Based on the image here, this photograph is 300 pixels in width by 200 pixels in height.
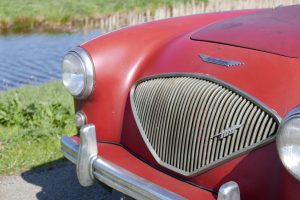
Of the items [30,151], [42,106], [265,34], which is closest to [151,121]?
[265,34]

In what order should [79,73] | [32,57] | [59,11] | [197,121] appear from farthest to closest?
[59,11] → [32,57] → [79,73] → [197,121]

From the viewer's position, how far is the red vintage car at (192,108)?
1.96 meters

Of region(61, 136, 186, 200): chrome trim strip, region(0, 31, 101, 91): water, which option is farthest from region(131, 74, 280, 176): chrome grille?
region(0, 31, 101, 91): water

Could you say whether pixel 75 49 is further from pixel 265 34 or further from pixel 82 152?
pixel 265 34

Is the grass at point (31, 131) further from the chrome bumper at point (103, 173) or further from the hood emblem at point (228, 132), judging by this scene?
the hood emblem at point (228, 132)

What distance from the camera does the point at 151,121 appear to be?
2.45 meters

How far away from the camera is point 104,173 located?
2445 mm

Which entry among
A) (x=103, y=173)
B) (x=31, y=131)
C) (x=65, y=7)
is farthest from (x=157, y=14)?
(x=103, y=173)

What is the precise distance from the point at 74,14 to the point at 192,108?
51.2 feet

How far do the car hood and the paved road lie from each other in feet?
4.89

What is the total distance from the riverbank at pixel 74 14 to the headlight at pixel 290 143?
42.3ft

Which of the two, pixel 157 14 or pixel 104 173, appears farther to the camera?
pixel 157 14

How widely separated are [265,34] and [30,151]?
8.32 feet

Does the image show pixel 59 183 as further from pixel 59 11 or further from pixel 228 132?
pixel 59 11
